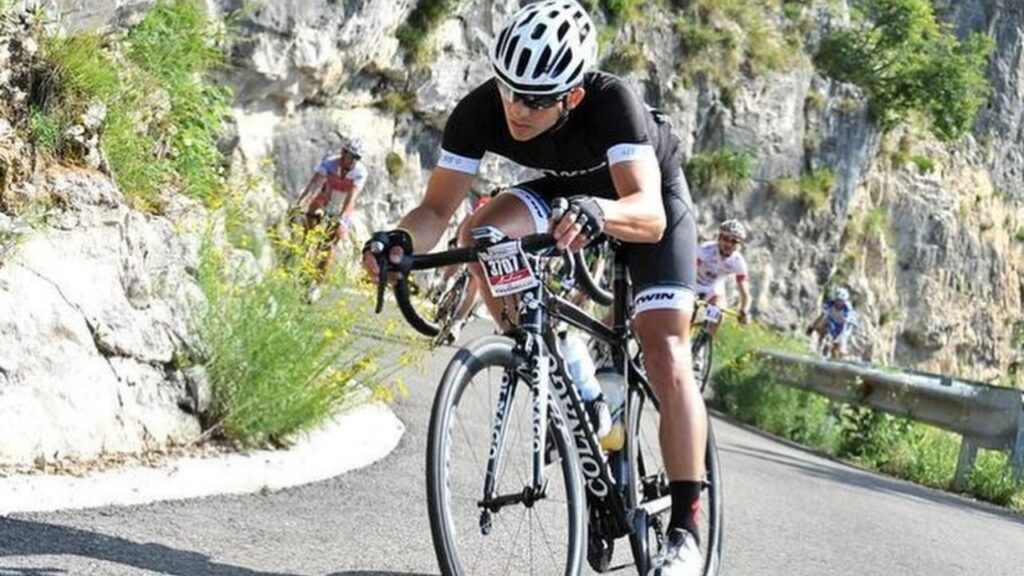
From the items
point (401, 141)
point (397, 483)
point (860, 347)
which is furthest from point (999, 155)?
point (397, 483)

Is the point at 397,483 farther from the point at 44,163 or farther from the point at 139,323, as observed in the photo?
the point at 44,163

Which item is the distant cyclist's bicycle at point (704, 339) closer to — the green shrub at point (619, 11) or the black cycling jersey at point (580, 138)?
the black cycling jersey at point (580, 138)

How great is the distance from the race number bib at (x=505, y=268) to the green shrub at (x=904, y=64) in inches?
1611

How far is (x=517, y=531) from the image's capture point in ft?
16.2

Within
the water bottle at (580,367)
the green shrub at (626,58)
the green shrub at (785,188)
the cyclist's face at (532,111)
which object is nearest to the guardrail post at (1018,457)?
the water bottle at (580,367)

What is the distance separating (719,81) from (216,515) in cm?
3397

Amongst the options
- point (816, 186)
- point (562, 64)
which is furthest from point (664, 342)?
point (816, 186)

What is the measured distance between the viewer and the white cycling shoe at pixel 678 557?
5090mm

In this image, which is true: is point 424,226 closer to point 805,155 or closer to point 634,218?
point 634,218

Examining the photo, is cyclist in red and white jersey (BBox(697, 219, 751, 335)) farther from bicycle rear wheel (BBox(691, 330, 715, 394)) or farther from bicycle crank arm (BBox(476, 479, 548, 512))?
bicycle crank arm (BBox(476, 479, 548, 512))

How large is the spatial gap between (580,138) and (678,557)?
1.45 m

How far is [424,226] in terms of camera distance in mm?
5293

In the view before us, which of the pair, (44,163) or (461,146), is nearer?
(461,146)

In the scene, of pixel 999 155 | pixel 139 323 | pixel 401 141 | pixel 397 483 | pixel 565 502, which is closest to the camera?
pixel 565 502
